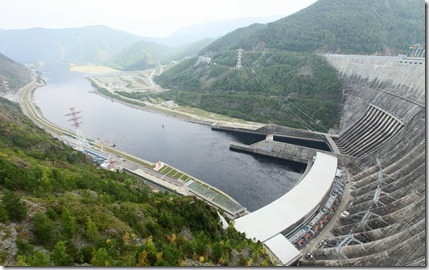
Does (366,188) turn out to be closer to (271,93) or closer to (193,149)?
(193,149)

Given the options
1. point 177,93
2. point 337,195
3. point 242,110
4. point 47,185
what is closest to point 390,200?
point 337,195

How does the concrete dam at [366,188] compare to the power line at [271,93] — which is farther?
the power line at [271,93]

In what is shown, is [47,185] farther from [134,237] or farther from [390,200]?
[390,200]

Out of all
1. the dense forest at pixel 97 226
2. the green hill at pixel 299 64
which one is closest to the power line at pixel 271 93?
the green hill at pixel 299 64

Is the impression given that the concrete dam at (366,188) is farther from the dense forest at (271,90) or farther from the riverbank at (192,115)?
the riverbank at (192,115)

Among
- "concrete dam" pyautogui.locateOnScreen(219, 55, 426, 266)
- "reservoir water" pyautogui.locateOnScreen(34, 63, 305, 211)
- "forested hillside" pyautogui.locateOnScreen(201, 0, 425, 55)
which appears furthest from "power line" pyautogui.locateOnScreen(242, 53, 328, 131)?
"reservoir water" pyautogui.locateOnScreen(34, 63, 305, 211)

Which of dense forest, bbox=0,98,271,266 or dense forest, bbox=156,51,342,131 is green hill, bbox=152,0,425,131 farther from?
dense forest, bbox=0,98,271,266
